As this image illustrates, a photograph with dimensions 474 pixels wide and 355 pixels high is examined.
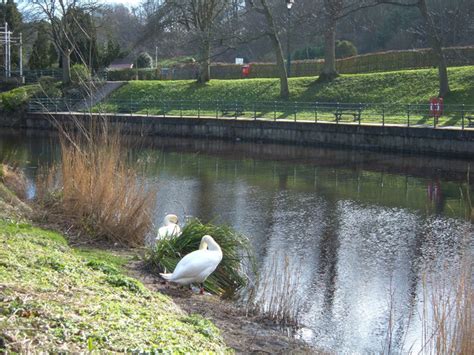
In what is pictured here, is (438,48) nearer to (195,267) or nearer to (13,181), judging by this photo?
(13,181)

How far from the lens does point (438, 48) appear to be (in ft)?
108

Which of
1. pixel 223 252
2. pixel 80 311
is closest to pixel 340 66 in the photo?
pixel 223 252

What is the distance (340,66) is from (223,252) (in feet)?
127

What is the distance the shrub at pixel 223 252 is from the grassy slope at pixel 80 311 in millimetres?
1675

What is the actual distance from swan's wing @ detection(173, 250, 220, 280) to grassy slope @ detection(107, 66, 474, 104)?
2661 centimetres

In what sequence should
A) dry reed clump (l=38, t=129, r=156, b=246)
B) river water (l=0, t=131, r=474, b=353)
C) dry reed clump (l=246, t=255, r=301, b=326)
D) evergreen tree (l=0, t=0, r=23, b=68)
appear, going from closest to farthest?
dry reed clump (l=246, t=255, r=301, b=326) → river water (l=0, t=131, r=474, b=353) → dry reed clump (l=38, t=129, r=156, b=246) → evergreen tree (l=0, t=0, r=23, b=68)

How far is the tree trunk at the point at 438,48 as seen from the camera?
107 feet

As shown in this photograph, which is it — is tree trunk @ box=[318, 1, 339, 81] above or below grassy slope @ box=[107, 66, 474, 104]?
above

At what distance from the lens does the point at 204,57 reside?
4459 centimetres

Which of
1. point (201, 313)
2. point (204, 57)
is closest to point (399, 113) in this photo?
point (204, 57)

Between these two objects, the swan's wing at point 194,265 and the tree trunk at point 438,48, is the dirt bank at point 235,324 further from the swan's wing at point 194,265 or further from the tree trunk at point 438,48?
the tree trunk at point 438,48

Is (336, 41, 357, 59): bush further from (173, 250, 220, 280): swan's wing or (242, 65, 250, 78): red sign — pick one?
(173, 250, 220, 280): swan's wing

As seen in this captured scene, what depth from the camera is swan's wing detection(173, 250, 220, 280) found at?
8.76m

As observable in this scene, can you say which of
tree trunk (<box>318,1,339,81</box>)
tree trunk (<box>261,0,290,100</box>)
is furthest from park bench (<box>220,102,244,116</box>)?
tree trunk (<box>318,1,339,81</box>)
